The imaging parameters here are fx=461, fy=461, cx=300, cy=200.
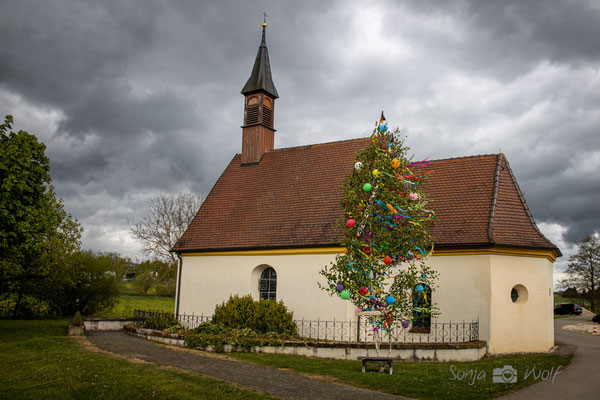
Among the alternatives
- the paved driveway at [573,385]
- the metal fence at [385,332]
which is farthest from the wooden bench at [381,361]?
the paved driveway at [573,385]

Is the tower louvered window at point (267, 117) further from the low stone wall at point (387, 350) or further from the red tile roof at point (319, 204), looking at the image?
the low stone wall at point (387, 350)

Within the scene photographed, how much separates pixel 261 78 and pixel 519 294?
15627 millimetres

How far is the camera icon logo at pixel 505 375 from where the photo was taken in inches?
411

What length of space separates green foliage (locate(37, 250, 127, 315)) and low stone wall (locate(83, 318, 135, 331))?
523 cm

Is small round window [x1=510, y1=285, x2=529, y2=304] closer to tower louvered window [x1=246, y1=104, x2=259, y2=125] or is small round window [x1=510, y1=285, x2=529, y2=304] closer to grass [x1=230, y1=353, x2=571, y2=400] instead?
grass [x1=230, y1=353, x2=571, y2=400]

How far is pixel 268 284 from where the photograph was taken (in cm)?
1869

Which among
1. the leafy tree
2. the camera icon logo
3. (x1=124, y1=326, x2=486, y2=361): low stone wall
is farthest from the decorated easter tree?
the leafy tree

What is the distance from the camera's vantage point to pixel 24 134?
53.0 feet

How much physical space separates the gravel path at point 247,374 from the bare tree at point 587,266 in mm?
43478

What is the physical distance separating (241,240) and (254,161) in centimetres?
540

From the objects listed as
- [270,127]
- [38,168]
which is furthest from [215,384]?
[270,127]

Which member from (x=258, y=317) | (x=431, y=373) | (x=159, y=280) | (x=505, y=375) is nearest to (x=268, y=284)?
(x=258, y=317)

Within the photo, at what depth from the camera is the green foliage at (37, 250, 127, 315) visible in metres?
24.8

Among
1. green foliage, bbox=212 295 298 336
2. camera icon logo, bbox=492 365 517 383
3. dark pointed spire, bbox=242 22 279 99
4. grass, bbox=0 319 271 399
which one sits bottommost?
grass, bbox=0 319 271 399
